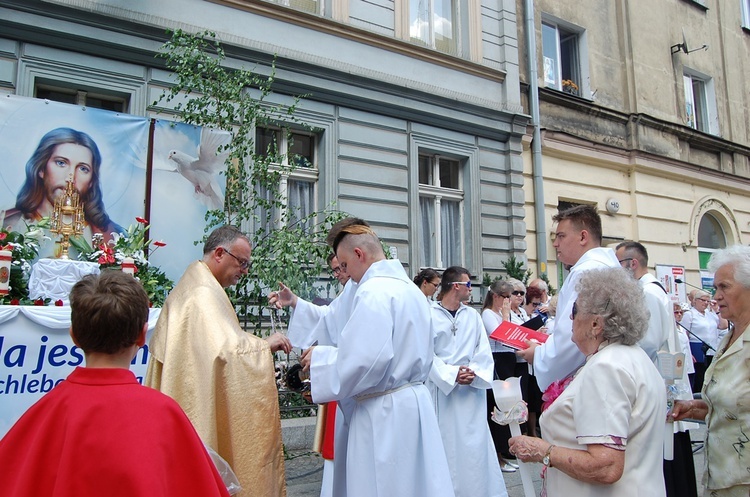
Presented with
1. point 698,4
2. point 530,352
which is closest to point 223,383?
point 530,352

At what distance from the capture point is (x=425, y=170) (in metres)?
12.6

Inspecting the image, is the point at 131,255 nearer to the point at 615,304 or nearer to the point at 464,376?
the point at 464,376

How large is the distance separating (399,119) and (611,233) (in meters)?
6.35

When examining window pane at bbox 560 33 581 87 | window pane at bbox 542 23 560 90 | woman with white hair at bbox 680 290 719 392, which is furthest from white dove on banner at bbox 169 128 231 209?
window pane at bbox 560 33 581 87

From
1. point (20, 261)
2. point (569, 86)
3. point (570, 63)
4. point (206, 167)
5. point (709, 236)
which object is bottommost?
point (20, 261)

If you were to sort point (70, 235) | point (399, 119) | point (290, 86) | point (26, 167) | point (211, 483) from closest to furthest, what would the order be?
point (211, 483) → point (70, 235) → point (26, 167) → point (290, 86) → point (399, 119)

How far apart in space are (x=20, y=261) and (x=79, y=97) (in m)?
4.02

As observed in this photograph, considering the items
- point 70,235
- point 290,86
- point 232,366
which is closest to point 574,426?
point 232,366

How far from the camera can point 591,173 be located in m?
14.7

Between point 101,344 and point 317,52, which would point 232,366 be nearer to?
point 101,344

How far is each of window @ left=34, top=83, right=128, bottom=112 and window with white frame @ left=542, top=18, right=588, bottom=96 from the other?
31.3 feet

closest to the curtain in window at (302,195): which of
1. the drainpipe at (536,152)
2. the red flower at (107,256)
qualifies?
the red flower at (107,256)

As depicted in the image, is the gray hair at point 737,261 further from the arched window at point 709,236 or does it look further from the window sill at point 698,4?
the window sill at point 698,4

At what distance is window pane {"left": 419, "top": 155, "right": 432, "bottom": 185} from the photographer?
12.5 meters
